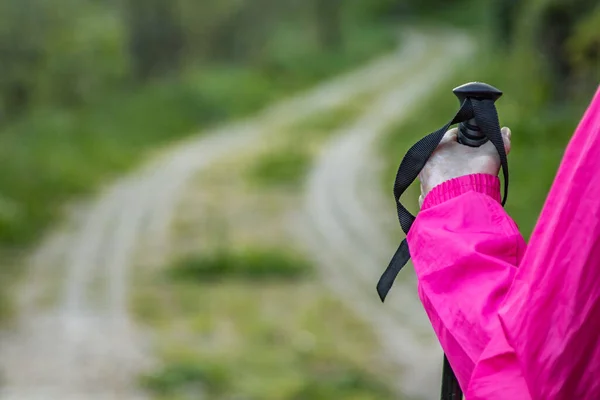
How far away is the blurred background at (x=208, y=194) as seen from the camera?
6.49 m

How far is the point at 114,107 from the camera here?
15070mm

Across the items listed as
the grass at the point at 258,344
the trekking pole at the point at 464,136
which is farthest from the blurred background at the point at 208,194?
the trekking pole at the point at 464,136

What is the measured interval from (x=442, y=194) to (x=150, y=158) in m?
12.3

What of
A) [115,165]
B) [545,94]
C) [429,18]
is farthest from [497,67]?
[429,18]

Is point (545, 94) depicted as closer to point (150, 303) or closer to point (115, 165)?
point (150, 303)

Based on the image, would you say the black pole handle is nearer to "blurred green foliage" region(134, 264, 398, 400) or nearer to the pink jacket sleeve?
the pink jacket sleeve

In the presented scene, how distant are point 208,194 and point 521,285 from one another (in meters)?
10.3

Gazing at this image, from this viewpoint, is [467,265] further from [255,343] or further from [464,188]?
[255,343]

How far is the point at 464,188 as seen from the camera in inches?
49.5

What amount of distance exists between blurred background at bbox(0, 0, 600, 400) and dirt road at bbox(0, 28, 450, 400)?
0.03 meters

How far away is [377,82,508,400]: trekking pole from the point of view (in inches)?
50.3

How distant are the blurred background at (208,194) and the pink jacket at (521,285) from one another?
4725 millimetres

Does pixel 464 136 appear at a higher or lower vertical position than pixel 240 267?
lower

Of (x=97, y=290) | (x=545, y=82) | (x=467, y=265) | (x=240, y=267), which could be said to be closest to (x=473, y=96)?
(x=467, y=265)
